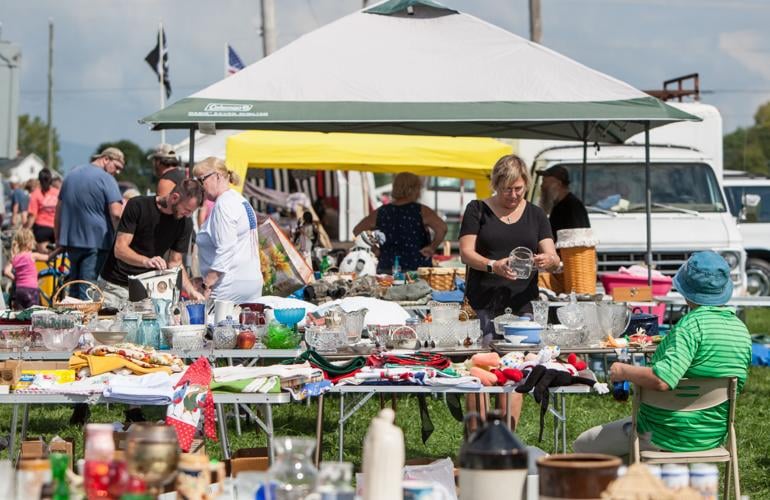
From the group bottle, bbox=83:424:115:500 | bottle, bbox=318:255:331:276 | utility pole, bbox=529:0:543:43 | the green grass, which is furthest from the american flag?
bottle, bbox=83:424:115:500

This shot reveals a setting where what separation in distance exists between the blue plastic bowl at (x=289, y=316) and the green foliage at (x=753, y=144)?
72.9 m

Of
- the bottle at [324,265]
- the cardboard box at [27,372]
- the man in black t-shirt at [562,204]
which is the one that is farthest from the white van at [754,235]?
the cardboard box at [27,372]

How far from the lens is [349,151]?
11.7m

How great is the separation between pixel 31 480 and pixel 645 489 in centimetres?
137

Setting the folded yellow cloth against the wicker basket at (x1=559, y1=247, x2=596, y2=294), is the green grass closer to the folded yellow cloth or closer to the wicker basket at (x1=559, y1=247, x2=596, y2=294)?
the wicker basket at (x1=559, y1=247, x2=596, y2=294)

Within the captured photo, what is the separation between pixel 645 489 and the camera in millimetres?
2621

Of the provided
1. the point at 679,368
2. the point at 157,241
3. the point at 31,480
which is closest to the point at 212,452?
the point at 157,241

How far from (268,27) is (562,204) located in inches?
385

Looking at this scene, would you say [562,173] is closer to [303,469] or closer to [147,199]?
[147,199]

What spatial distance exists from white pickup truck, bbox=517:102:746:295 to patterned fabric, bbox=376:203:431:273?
2.55 meters

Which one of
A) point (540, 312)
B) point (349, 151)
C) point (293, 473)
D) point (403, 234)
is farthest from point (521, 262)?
point (349, 151)

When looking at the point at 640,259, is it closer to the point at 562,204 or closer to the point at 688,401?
the point at 562,204

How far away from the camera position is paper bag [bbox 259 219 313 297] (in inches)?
344

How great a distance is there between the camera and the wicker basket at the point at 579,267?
8.21 m
